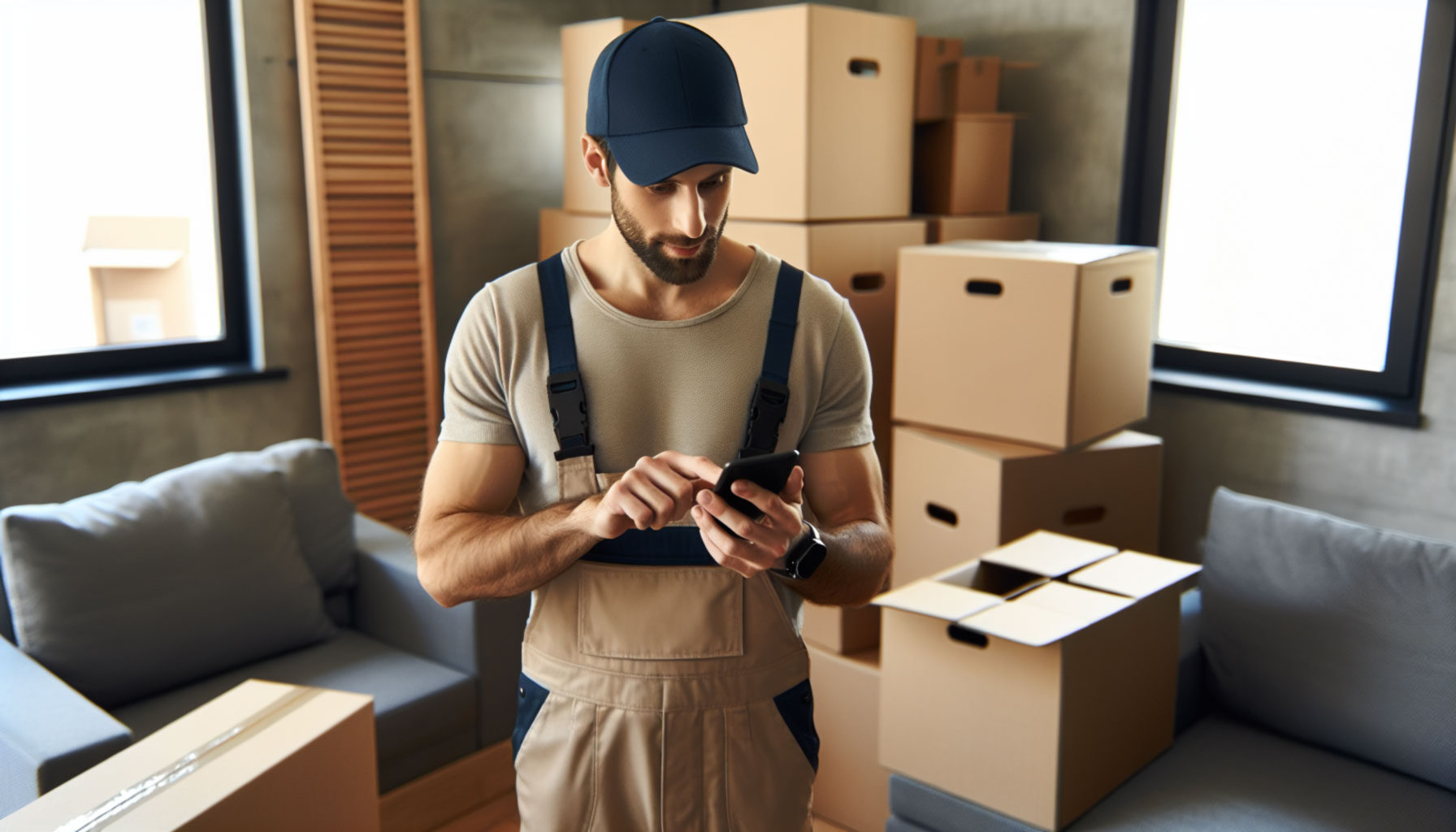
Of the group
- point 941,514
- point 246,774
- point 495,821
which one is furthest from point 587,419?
point 495,821

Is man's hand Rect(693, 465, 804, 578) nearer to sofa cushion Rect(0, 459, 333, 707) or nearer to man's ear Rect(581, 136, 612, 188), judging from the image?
man's ear Rect(581, 136, 612, 188)

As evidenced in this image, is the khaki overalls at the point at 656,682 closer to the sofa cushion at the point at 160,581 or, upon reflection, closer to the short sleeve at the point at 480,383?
the short sleeve at the point at 480,383

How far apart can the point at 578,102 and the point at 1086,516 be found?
5.98ft

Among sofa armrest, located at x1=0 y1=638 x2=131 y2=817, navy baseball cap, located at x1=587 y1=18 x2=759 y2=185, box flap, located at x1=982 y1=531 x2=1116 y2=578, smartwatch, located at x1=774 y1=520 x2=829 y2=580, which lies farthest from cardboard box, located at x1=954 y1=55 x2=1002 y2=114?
sofa armrest, located at x1=0 y1=638 x2=131 y2=817

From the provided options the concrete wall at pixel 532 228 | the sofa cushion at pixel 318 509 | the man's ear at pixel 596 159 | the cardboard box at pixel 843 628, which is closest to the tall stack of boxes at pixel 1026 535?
the cardboard box at pixel 843 628

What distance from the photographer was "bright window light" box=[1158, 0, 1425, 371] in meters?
2.73

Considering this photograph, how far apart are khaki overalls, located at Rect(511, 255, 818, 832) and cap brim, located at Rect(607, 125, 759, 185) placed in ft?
0.62

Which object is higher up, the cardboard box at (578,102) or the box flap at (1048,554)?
the cardboard box at (578,102)

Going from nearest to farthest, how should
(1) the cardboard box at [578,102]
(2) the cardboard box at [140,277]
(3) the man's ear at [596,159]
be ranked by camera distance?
(3) the man's ear at [596,159] < (2) the cardboard box at [140,277] < (1) the cardboard box at [578,102]

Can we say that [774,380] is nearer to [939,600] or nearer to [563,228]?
[939,600]

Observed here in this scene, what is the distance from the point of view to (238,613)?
2.59 meters

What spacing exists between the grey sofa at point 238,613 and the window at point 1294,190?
1.99 meters

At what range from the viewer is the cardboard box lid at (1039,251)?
2428 mm

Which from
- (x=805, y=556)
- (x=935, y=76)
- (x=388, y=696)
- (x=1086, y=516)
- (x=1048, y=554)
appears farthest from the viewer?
(x=935, y=76)
